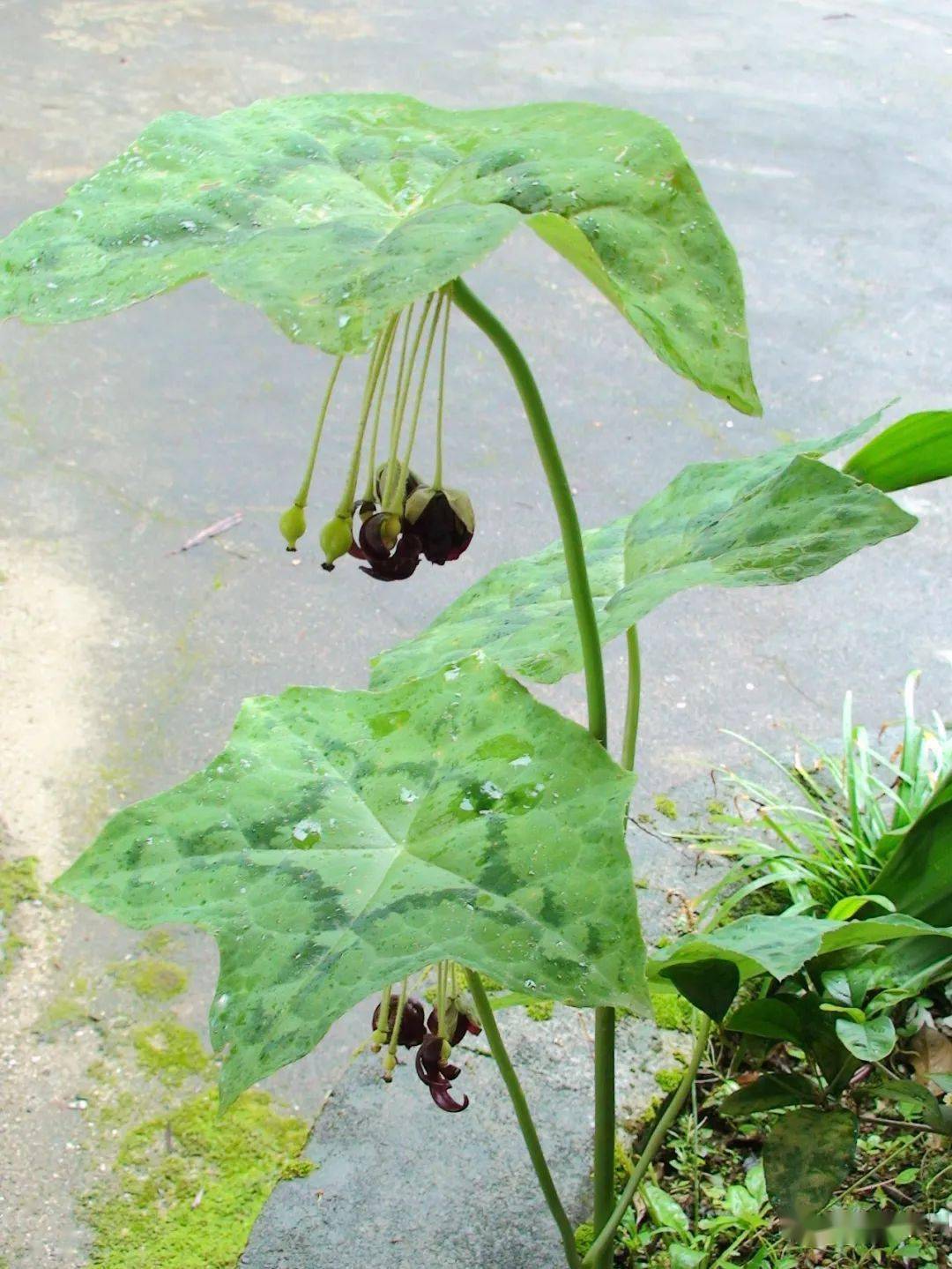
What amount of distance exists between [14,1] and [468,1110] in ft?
17.3

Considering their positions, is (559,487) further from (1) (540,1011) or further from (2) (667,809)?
(2) (667,809)

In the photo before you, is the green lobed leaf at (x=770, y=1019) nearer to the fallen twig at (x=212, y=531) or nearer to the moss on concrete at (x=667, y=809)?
the moss on concrete at (x=667, y=809)

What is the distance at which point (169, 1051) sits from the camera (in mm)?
1961

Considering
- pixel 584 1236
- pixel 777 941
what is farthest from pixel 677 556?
pixel 584 1236

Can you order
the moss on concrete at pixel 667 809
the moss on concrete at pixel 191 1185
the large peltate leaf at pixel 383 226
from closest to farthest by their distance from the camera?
the large peltate leaf at pixel 383 226 → the moss on concrete at pixel 191 1185 → the moss on concrete at pixel 667 809

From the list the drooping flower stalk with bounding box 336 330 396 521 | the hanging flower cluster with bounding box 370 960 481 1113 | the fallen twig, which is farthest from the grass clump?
the fallen twig

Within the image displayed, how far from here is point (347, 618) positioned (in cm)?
271

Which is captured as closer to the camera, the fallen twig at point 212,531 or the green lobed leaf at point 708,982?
the green lobed leaf at point 708,982

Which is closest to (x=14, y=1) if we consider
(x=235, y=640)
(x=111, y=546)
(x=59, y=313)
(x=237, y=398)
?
(x=237, y=398)

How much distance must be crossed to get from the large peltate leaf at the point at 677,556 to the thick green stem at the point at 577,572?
0.03 metres

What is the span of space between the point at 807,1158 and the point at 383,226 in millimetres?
890

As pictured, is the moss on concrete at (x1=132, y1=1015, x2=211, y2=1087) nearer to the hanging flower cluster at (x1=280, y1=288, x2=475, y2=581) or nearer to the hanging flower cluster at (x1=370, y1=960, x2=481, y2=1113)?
the hanging flower cluster at (x1=370, y1=960, x2=481, y2=1113)

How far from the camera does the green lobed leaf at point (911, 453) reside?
835 mm

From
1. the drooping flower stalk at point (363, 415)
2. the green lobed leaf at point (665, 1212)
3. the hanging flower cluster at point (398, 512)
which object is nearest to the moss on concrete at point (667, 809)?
the green lobed leaf at point (665, 1212)
